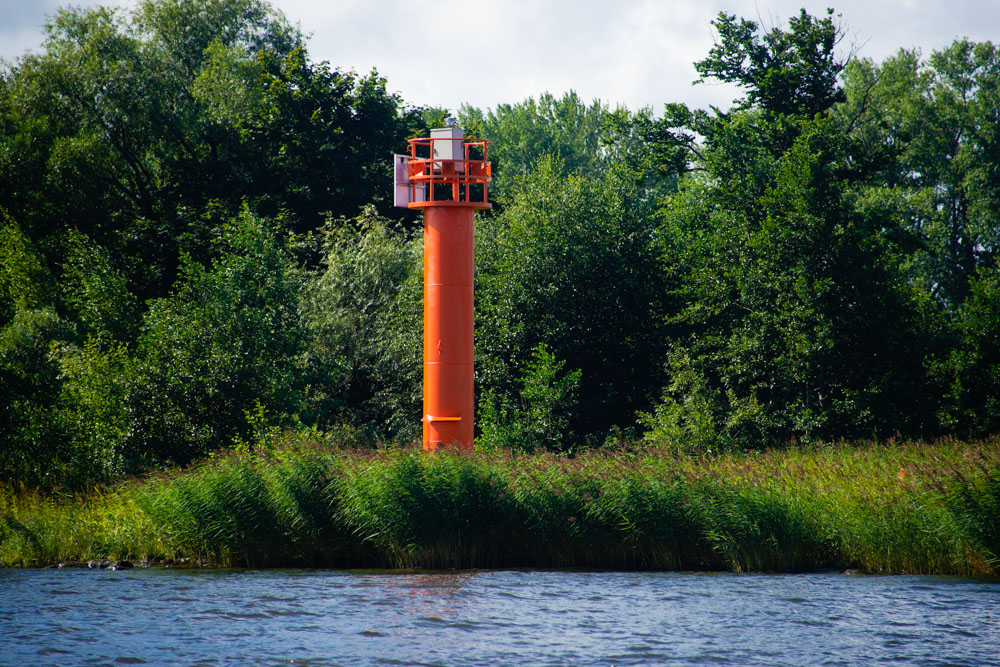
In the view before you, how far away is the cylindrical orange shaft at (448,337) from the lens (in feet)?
70.2

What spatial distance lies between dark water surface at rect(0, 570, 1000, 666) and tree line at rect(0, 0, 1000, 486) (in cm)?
665

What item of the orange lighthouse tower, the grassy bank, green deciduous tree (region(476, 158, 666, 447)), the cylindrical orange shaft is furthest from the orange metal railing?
green deciduous tree (region(476, 158, 666, 447))

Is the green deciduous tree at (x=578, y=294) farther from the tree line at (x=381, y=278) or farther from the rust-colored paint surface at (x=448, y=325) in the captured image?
the rust-colored paint surface at (x=448, y=325)

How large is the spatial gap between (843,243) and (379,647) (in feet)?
57.7

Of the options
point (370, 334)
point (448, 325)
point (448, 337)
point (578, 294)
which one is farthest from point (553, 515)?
point (370, 334)

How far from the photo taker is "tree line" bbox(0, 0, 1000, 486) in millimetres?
24469

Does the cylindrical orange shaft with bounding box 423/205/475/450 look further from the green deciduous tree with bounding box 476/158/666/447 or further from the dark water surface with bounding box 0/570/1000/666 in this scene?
the green deciduous tree with bounding box 476/158/666/447

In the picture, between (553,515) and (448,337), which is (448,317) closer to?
(448,337)

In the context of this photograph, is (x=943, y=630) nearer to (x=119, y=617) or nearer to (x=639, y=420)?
(x=119, y=617)

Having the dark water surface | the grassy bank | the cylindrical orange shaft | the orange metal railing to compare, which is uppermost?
the orange metal railing

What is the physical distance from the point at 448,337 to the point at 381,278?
953 centimetres


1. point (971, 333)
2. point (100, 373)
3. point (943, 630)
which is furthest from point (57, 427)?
point (971, 333)

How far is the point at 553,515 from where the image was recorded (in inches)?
721

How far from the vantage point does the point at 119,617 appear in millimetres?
14320
